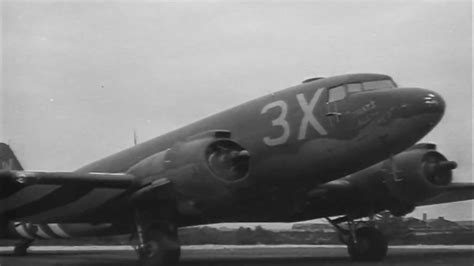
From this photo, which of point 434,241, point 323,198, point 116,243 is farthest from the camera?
point 116,243

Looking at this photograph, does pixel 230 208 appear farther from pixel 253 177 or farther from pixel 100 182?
pixel 100 182

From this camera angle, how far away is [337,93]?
38.3 ft

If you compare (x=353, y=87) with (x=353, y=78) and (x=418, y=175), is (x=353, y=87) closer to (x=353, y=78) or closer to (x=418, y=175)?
(x=353, y=78)

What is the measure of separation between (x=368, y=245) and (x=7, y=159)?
1125 cm

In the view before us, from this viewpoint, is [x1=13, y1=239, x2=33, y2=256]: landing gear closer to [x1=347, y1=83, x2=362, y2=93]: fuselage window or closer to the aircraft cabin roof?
the aircraft cabin roof

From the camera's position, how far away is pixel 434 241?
89.8 feet

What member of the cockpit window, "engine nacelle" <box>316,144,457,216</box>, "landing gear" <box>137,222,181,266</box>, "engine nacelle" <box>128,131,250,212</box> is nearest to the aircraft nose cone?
the cockpit window

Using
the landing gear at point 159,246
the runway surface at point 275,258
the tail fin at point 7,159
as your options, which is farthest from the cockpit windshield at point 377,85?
the tail fin at point 7,159

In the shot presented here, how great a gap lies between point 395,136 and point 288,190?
2.57 m

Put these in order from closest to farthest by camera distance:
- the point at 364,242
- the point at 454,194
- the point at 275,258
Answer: the point at 364,242 < the point at 275,258 < the point at 454,194

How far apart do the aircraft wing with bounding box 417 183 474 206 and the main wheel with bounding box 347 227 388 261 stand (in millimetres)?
1680

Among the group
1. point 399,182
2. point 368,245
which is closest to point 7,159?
point 368,245

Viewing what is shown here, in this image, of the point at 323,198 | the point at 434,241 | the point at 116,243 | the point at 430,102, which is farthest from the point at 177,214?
the point at 116,243

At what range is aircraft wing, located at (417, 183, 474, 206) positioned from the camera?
1569 cm
